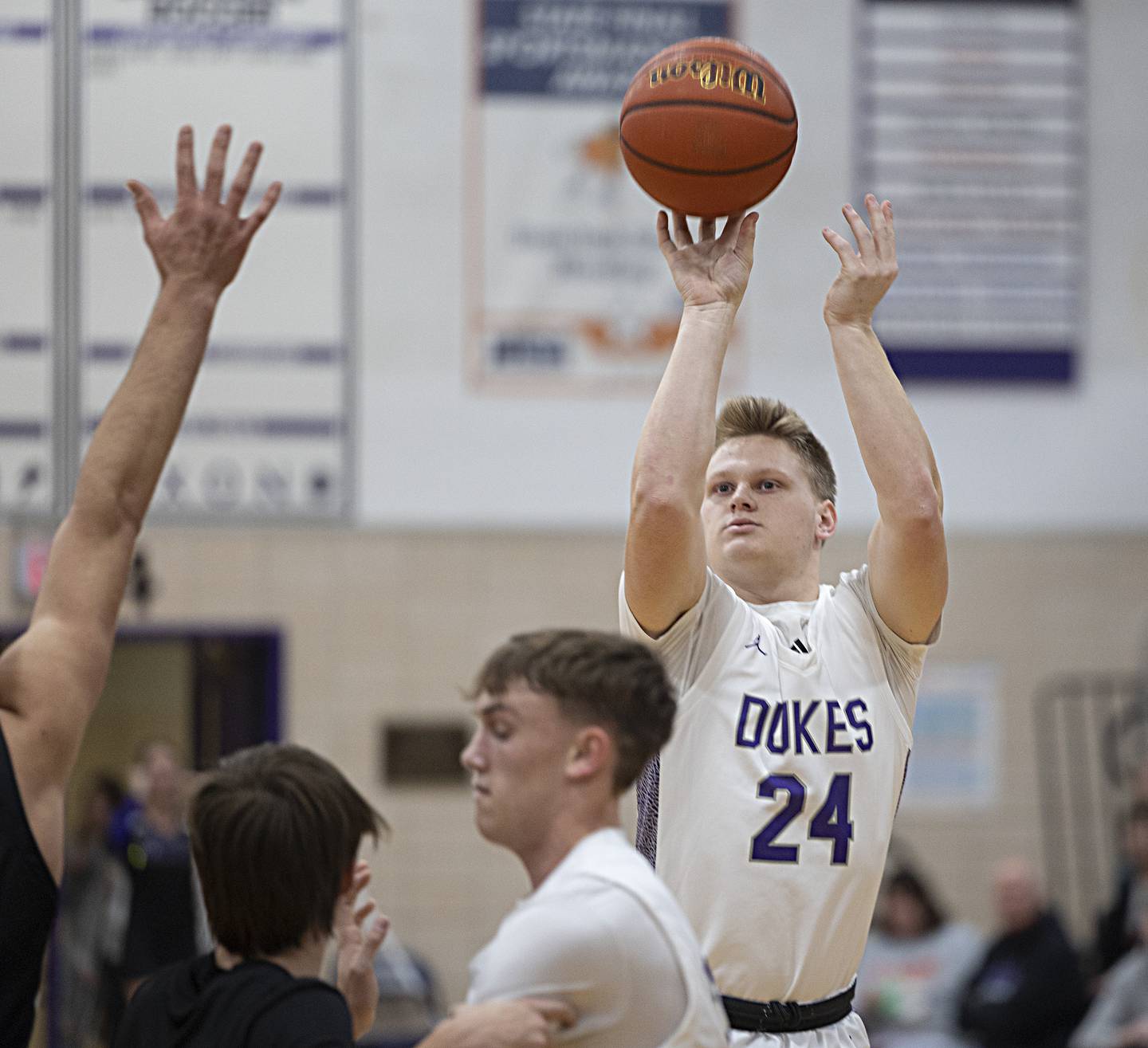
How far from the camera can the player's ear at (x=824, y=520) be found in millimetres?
3367

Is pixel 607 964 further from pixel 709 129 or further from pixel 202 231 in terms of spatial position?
pixel 709 129

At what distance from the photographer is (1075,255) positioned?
34.9ft

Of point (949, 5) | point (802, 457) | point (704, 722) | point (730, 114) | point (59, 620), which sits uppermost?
point (949, 5)

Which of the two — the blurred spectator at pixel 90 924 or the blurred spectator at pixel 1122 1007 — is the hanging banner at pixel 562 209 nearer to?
the blurred spectator at pixel 90 924

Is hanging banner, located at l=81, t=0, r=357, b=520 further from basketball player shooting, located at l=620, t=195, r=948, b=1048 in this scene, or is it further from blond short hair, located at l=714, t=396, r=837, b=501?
basketball player shooting, located at l=620, t=195, r=948, b=1048

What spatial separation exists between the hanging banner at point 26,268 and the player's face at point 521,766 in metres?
8.16

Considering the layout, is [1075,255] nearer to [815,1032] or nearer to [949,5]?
[949,5]

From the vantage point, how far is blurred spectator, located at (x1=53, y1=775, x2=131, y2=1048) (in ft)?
30.8

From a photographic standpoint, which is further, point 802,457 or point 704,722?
point 802,457

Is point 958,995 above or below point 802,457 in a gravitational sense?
below

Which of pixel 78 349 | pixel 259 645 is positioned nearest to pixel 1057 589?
pixel 259 645

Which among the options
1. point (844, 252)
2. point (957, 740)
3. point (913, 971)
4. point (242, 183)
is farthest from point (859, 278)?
point (957, 740)

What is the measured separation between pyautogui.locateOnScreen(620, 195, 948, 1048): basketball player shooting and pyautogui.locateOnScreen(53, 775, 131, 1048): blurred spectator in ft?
22.7

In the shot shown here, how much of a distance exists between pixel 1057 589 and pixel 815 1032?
8.02 meters
